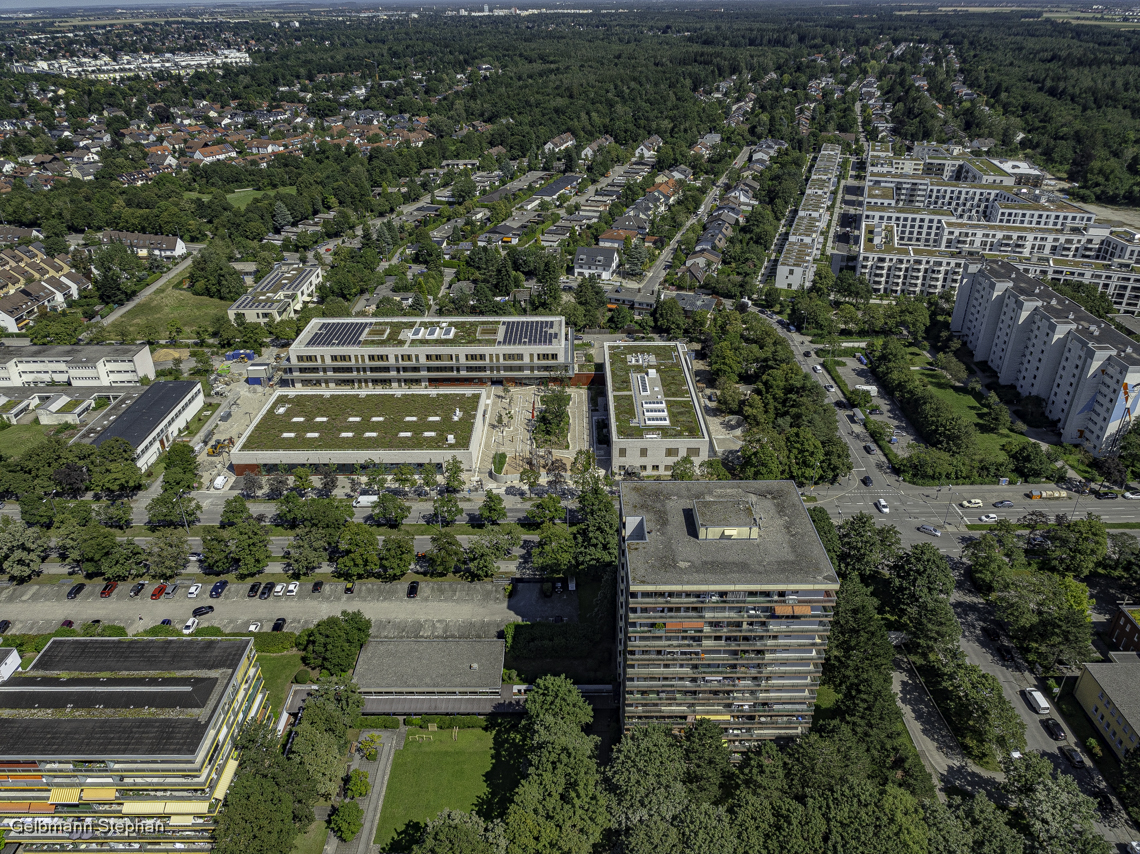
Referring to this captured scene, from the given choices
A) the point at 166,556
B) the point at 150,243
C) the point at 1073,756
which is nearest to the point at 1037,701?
the point at 1073,756

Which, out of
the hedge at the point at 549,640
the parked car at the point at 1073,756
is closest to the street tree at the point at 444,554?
the hedge at the point at 549,640

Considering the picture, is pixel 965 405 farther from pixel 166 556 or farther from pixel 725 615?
pixel 166 556

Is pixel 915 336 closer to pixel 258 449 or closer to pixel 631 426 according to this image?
pixel 631 426

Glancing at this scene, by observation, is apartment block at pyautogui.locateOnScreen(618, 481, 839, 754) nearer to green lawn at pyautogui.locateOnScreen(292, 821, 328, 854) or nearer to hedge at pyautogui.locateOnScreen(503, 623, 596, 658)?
hedge at pyautogui.locateOnScreen(503, 623, 596, 658)

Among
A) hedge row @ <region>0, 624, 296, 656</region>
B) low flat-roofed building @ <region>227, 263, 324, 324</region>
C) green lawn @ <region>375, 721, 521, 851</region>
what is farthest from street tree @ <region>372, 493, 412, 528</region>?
low flat-roofed building @ <region>227, 263, 324, 324</region>

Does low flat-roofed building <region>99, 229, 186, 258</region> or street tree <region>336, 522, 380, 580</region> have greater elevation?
low flat-roofed building <region>99, 229, 186, 258</region>

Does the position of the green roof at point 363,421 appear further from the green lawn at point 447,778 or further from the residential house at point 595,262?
the residential house at point 595,262
